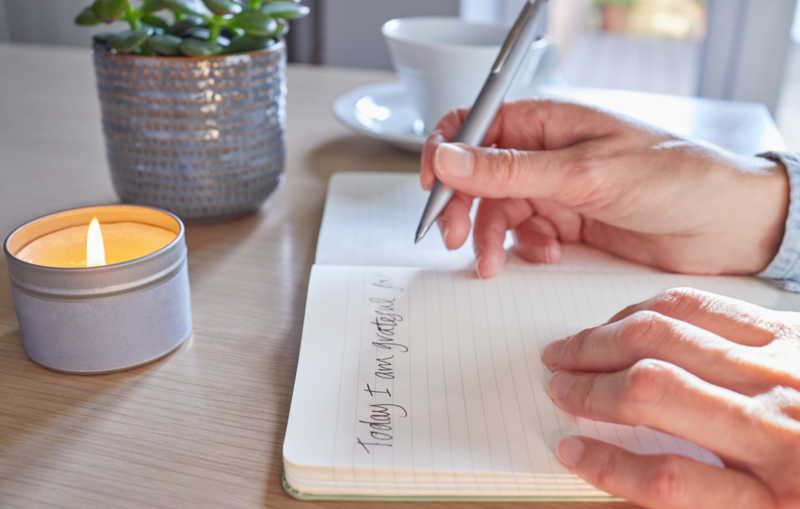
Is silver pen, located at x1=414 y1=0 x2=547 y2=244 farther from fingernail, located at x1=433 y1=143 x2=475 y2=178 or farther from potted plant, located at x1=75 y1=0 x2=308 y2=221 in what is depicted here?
potted plant, located at x1=75 y1=0 x2=308 y2=221

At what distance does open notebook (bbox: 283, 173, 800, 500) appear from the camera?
0.33 meters

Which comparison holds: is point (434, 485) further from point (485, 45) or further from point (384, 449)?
point (485, 45)

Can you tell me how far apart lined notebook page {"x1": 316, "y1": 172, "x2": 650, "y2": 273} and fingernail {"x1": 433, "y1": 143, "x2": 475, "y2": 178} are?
0.08 m

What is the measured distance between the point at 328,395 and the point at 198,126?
310mm

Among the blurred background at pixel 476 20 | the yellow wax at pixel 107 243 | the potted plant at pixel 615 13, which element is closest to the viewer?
the yellow wax at pixel 107 243

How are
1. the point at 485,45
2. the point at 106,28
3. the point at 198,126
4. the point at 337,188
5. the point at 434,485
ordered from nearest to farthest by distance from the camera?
the point at 434,485, the point at 198,126, the point at 337,188, the point at 485,45, the point at 106,28

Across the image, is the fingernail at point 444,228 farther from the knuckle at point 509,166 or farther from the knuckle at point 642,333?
the knuckle at point 642,333

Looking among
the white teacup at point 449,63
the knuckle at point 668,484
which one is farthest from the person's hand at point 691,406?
the white teacup at point 449,63

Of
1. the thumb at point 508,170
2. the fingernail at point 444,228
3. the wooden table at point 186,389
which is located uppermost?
the thumb at point 508,170

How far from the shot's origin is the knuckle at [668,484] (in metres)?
0.31

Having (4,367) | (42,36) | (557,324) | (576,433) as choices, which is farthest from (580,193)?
(42,36)

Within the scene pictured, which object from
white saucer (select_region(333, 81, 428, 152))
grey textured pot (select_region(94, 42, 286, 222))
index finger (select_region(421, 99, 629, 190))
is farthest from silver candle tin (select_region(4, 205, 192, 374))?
white saucer (select_region(333, 81, 428, 152))

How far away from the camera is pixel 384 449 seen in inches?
13.2

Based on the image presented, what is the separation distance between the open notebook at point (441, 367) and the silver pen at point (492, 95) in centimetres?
5
